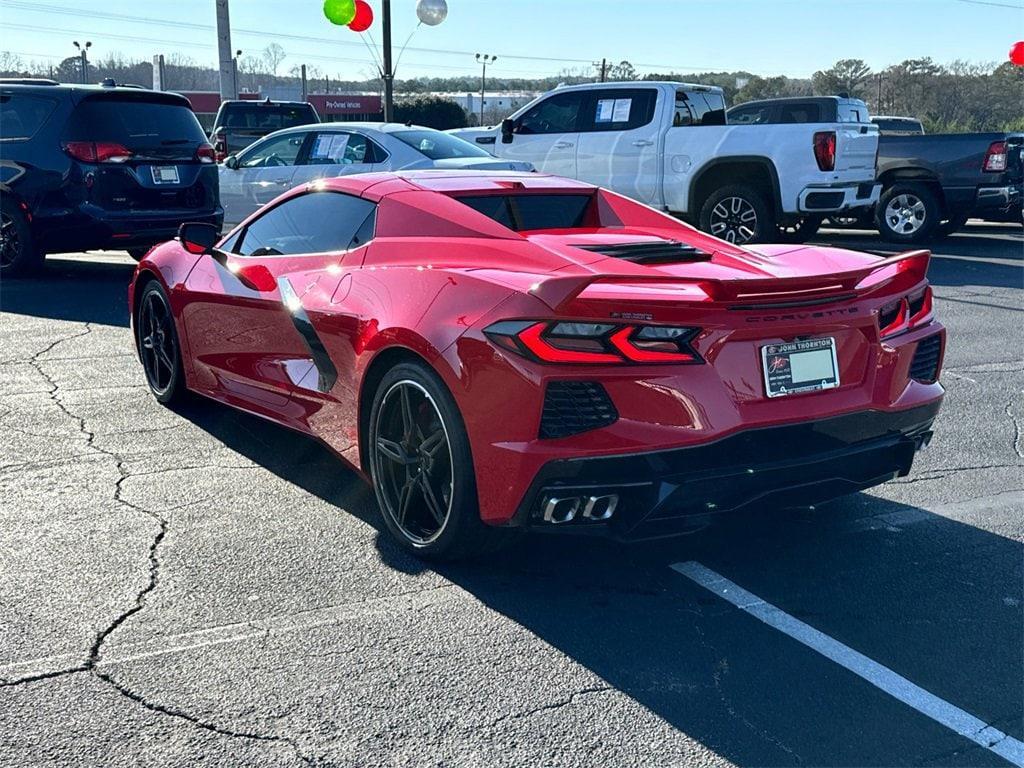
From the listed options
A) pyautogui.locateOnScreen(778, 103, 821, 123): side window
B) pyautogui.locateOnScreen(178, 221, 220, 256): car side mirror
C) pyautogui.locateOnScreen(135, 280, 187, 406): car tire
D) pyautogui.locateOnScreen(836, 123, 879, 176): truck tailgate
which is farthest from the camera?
pyautogui.locateOnScreen(778, 103, 821, 123): side window

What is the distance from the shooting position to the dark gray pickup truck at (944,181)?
14.3 meters

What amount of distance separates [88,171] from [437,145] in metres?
3.51

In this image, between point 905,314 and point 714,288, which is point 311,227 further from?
point 905,314

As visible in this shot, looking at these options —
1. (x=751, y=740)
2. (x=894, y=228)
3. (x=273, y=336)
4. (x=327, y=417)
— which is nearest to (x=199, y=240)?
(x=273, y=336)

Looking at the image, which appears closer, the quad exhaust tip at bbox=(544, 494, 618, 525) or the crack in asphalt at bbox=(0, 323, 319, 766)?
the crack in asphalt at bbox=(0, 323, 319, 766)

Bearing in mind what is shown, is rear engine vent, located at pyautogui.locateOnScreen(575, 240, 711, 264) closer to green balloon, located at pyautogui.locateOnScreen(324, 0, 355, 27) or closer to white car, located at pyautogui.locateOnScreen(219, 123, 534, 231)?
white car, located at pyautogui.locateOnScreen(219, 123, 534, 231)

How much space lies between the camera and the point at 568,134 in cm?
1433

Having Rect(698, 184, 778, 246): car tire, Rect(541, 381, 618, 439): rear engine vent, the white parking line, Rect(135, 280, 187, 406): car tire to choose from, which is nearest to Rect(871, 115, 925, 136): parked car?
Rect(698, 184, 778, 246): car tire

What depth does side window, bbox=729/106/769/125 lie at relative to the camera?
666 inches

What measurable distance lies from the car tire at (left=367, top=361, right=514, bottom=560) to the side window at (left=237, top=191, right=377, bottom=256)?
0.88 m

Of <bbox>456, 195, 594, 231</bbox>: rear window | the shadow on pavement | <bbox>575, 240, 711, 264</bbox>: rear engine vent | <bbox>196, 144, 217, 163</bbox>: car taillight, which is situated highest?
<bbox>196, 144, 217, 163</bbox>: car taillight

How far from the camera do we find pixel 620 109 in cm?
1392

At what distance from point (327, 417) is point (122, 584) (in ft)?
3.74

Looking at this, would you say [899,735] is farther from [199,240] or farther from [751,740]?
[199,240]
